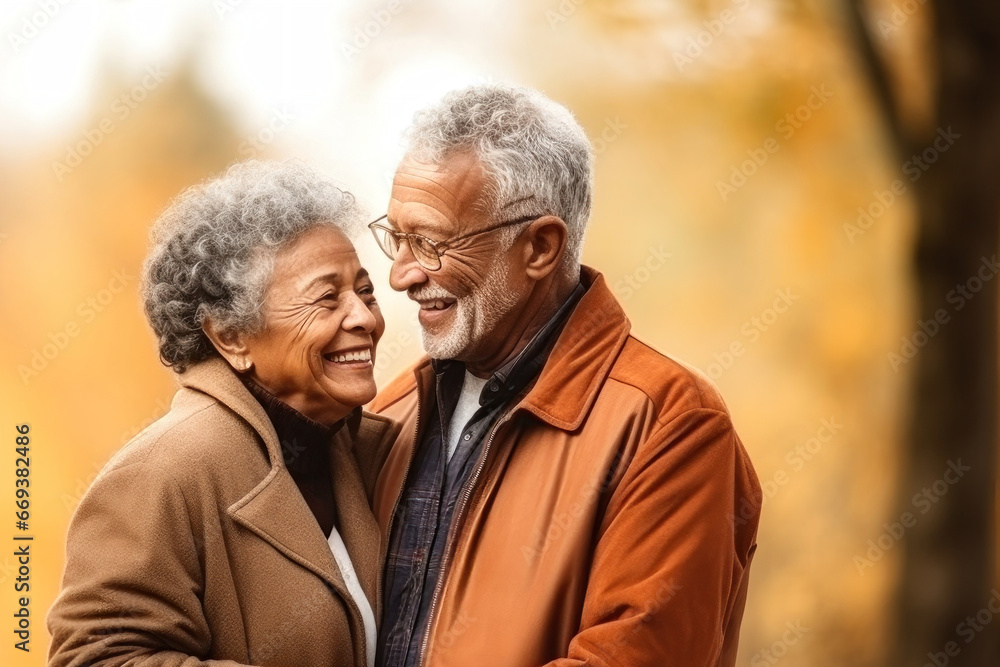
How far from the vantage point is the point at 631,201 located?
6.17 metres

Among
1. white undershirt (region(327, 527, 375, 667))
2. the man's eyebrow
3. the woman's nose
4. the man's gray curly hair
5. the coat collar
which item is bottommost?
white undershirt (region(327, 527, 375, 667))

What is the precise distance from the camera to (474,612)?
2.31 meters

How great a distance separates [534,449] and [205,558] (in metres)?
0.71

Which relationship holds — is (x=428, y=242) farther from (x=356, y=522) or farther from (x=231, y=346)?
(x=356, y=522)

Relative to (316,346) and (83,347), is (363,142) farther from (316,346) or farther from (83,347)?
(316,346)

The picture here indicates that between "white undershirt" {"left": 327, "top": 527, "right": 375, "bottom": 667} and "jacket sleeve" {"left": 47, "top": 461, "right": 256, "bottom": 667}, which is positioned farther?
"white undershirt" {"left": 327, "top": 527, "right": 375, "bottom": 667}

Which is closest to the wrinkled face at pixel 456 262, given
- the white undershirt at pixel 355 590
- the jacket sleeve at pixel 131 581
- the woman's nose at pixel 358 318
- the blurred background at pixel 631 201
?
the woman's nose at pixel 358 318

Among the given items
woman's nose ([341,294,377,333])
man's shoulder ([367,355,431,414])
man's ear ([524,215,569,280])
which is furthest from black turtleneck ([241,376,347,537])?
man's ear ([524,215,569,280])

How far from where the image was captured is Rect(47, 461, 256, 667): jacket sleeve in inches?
84.8

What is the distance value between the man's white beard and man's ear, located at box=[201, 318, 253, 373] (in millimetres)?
417

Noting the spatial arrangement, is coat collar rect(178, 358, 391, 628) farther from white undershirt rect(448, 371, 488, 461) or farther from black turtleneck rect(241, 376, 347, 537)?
white undershirt rect(448, 371, 488, 461)

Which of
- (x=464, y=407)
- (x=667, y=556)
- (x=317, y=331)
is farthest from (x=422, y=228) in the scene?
(x=667, y=556)

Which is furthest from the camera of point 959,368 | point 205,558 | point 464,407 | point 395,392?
point 959,368

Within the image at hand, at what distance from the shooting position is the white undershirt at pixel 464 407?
8.63 feet
